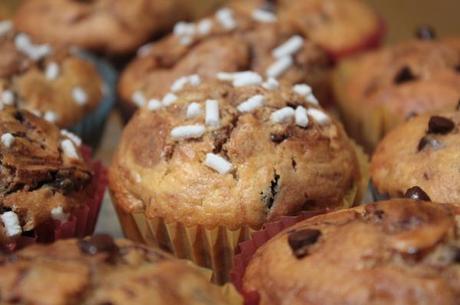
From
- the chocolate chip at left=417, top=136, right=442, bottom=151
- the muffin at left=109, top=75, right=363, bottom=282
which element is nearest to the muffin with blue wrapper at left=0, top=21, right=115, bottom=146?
the muffin at left=109, top=75, right=363, bottom=282

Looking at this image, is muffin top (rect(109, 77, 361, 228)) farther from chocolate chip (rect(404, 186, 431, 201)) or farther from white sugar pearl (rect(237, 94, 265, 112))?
chocolate chip (rect(404, 186, 431, 201))

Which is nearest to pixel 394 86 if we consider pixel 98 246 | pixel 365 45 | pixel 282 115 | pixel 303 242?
pixel 365 45

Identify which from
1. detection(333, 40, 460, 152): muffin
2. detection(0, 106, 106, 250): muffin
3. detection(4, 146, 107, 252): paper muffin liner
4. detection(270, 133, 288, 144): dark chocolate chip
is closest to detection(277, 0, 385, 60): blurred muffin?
detection(333, 40, 460, 152): muffin

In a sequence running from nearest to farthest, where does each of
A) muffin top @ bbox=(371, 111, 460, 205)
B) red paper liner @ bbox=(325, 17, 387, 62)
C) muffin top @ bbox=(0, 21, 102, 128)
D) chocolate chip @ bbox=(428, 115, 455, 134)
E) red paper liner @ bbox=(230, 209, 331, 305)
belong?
red paper liner @ bbox=(230, 209, 331, 305), muffin top @ bbox=(371, 111, 460, 205), chocolate chip @ bbox=(428, 115, 455, 134), muffin top @ bbox=(0, 21, 102, 128), red paper liner @ bbox=(325, 17, 387, 62)

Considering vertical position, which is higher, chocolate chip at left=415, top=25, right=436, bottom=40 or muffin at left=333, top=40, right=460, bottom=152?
chocolate chip at left=415, top=25, right=436, bottom=40

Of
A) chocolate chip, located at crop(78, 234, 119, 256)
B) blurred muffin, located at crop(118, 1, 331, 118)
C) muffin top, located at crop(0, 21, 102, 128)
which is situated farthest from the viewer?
blurred muffin, located at crop(118, 1, 331, 118)

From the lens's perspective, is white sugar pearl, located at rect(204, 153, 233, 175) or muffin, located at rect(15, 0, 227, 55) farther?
muffin, located at rect(15, 0, 227, 55)

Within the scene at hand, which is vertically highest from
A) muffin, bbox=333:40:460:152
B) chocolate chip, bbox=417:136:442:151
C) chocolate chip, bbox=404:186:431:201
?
chocolate chip, bbox=404:186:431:201
